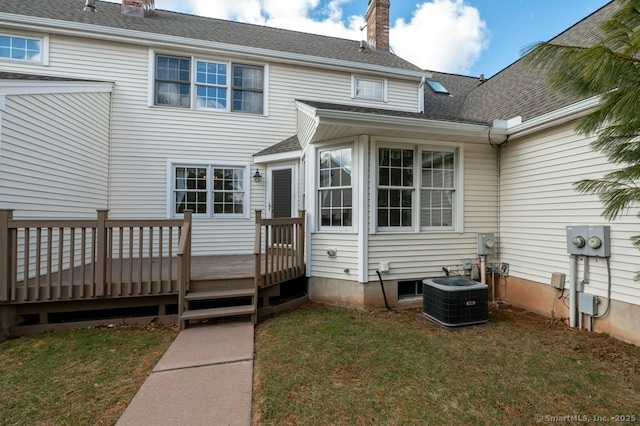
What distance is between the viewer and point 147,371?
3.07 metres

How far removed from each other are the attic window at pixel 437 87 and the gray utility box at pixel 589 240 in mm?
7059

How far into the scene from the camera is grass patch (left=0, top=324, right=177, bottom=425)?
7.92 feet

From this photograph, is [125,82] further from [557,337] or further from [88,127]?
[557,337]

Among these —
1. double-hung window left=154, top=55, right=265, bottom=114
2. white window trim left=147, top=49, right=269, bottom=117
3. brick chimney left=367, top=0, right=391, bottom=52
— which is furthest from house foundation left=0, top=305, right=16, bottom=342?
brick chimney left=367, top=0, right=391, bottom=52

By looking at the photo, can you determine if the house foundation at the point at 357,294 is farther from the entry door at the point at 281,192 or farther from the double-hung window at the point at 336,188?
the entry door at the point at 281,192

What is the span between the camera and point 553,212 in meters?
4.77

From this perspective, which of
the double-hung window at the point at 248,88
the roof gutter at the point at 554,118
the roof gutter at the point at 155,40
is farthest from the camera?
the double-hung window at the point at 248,88

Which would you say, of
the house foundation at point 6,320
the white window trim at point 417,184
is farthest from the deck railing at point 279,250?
the house foundation at point 6,320

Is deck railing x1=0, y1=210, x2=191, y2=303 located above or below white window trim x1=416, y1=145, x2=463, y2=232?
below

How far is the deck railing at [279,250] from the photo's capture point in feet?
15.2

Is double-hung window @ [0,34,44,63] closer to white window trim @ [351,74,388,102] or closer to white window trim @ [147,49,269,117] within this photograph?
white window trim @ [147,49,269,117]

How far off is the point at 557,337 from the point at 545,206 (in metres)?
2.09

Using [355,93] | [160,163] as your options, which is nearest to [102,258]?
[160,163]

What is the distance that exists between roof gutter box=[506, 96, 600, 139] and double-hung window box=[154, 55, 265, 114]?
5630mm
